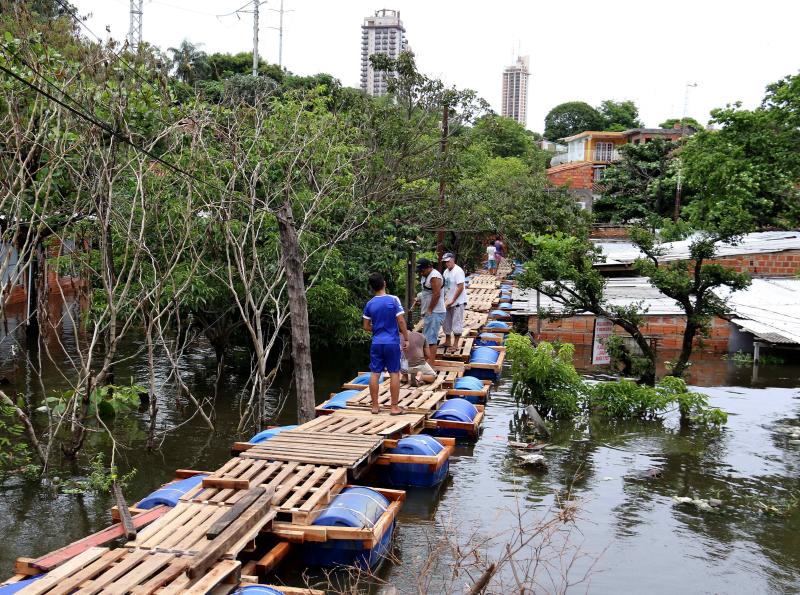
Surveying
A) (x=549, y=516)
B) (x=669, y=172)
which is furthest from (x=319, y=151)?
(x=669, y=172)

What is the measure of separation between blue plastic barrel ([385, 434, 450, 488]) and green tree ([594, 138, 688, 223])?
1255 inches

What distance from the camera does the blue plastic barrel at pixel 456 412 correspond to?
10828 millimetres

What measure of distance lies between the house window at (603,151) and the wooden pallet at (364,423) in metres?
51.0

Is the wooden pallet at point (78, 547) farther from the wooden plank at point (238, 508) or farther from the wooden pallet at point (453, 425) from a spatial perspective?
the wooden pallet at point (453, 425)

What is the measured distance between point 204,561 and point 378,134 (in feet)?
42.2

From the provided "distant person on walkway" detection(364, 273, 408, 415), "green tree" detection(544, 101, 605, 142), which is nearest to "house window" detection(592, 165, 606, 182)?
"green tree" detection(544, 101, 605, 142)

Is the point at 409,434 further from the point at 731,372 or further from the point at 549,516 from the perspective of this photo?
the point at 731,372

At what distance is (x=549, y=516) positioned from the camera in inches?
325

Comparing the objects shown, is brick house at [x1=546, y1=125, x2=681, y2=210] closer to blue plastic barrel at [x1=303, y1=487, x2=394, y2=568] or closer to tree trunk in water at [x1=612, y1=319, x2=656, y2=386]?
tree trunk in water at [x1=612, y1=319, x2=656, y2=386]

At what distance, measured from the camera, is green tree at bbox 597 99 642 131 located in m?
72.4

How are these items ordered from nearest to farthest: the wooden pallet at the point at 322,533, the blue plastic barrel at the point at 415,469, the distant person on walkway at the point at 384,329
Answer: the wooden pallet at the point at 322,533, the blue plastic barrel at the point at 415,469, the distant person on walkway at the point at 384,329

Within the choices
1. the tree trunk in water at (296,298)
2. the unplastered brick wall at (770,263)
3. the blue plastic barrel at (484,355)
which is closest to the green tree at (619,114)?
the unplastered brick wall at (770,263)

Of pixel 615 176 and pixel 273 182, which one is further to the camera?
pixel 615 176

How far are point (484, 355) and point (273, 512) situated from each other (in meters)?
9.03
